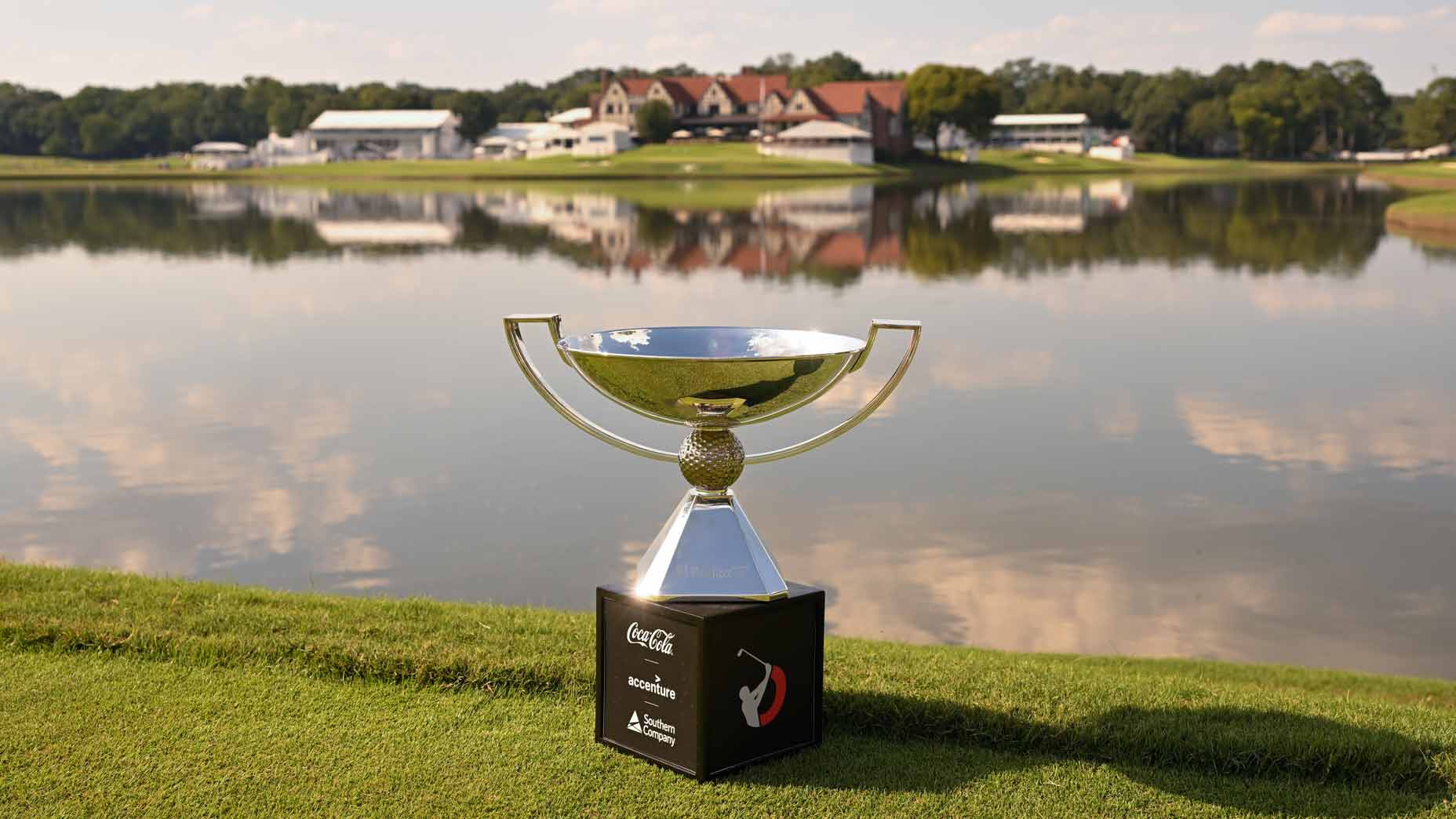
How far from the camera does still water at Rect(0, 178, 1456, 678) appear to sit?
26.7ft

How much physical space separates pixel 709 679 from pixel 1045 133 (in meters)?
135

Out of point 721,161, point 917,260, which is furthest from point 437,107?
point 917,260

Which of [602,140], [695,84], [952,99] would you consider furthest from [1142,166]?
[602,140]

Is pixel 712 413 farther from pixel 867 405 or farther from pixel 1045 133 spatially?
pixel 1045 133

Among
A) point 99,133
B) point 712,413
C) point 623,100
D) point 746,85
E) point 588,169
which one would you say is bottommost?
point 712,413

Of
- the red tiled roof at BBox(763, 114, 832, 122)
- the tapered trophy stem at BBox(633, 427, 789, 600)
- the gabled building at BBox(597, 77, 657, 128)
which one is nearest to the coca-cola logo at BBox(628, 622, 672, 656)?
the tapered trophy stem at BBox(633, 427, 789, 600)

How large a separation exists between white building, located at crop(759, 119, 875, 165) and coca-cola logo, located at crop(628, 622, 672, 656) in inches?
3497

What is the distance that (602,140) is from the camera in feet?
316

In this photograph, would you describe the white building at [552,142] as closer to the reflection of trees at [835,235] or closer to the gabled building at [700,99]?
the gabled building at [700,99]

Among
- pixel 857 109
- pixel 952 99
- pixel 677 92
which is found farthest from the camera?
pixel 677 92

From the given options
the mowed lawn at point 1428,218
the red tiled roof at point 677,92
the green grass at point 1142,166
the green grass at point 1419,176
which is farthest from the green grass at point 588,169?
the mowed lawn at point 1428,218

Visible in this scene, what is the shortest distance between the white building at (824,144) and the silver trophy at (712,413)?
291 feet

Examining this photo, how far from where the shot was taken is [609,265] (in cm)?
2648

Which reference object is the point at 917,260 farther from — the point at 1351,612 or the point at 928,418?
the point at 1351,612
